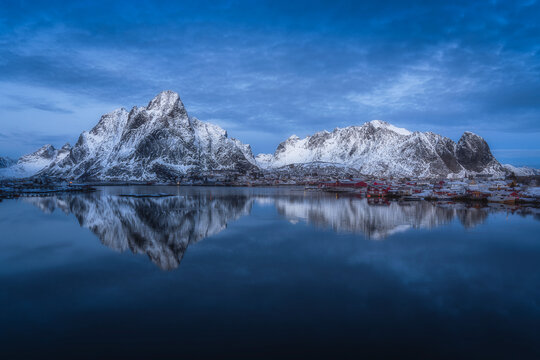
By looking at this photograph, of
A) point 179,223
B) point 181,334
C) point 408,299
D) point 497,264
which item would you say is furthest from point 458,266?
point 179,223

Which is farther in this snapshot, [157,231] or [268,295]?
[157,231]

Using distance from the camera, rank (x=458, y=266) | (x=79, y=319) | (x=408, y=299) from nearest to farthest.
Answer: (x=79, y=319), (x=408, y=299), (x=458, y=266)

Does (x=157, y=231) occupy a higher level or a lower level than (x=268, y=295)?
higher

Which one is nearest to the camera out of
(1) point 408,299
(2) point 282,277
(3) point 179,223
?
(1) point 408,299

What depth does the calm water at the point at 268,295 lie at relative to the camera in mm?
11062

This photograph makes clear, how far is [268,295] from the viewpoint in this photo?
15219mm

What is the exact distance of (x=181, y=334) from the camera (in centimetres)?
1162

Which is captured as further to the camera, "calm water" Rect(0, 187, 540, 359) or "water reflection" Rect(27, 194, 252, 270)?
"water reflection" Rect(27, 194, 252, 270)

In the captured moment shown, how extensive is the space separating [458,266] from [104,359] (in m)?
19.6

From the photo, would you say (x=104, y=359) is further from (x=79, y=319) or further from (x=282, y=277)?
(x=282, y=277)

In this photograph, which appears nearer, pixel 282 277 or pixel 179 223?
pixel 282 277

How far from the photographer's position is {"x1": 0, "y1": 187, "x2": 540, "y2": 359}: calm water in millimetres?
11062

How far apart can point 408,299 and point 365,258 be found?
22.2ft

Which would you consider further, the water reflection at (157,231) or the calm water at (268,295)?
the water reflection at (157,231)
